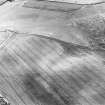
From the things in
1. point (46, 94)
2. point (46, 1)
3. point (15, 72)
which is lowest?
point (46, 94)

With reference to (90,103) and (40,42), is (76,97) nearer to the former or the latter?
(90,103)

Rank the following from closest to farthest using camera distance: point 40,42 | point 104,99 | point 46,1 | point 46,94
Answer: point 104,99 < point 46,94 < point 40,42 < point 46,1

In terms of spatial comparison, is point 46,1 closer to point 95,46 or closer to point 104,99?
point 95,46

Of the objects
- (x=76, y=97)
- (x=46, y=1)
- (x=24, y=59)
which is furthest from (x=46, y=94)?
(x=46, y=1)

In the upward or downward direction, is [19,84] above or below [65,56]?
below

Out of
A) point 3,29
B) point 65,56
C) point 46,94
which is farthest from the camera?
point 3,29

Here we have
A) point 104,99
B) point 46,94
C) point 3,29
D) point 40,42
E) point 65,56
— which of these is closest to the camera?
point 104,99

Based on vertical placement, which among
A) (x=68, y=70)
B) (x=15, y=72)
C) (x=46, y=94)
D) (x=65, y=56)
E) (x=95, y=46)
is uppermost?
(x=95, y=46)

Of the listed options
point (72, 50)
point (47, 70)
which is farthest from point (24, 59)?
point (72, 50)

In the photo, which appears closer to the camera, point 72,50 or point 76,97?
point 76,97
